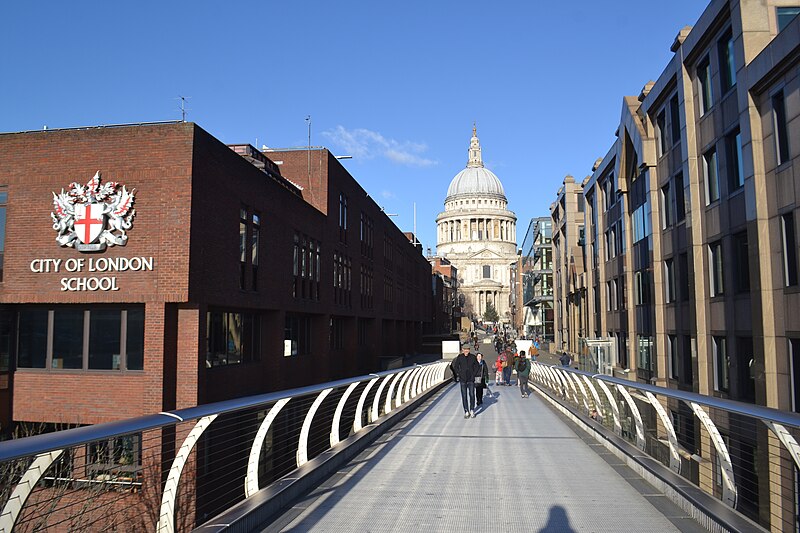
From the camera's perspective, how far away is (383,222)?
45.2 m

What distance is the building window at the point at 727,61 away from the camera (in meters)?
18.1

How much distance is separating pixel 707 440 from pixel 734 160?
13.8 m

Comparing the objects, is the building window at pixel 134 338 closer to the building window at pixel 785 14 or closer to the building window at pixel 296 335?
the building window at pixel 296 335

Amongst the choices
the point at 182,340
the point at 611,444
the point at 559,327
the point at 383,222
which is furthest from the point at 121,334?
the point at 559,327

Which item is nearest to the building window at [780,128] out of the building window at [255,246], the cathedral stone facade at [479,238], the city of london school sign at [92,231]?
the building window at [255,246]

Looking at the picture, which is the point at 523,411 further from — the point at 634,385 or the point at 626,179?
the point at 626,179

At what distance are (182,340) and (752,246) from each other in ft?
50.6

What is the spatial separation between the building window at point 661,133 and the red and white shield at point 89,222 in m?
20.1

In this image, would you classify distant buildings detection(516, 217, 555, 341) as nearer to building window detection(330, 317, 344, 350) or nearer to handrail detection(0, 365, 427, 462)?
building window detection(330, 317, 344, 350)

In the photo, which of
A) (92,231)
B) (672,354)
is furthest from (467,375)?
(672,354)

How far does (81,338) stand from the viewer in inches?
757

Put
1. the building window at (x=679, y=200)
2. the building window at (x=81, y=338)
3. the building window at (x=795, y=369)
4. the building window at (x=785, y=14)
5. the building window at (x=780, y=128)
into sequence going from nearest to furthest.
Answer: the building window at (x=795, y=369) → the building window at (x=780, y=128) → the building window at (x=785, y=14) → the building window at (x=81, y=338) → the building window at (x=679, y=200)

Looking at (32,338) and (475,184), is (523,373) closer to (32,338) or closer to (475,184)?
(32,338)

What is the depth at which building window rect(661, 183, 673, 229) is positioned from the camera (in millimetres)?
24198
